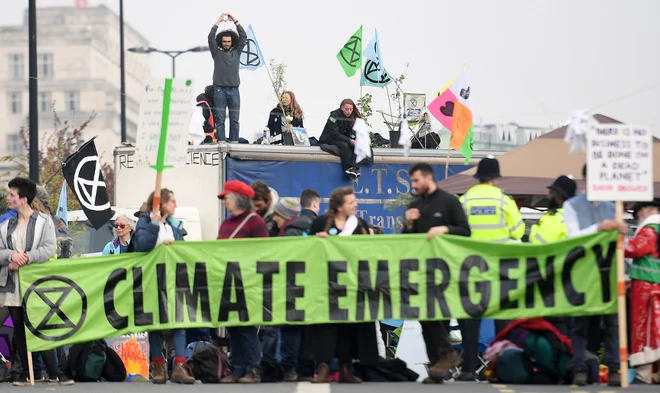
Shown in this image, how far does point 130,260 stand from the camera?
1420 centimetres

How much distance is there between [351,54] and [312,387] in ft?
44.4

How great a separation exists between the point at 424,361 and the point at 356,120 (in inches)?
189

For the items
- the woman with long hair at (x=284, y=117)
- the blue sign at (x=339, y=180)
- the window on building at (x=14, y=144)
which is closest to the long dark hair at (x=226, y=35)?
the woman with long hair at (x=284, y=117)

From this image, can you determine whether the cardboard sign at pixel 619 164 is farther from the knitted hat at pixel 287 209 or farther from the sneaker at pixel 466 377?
the knitted hat at pixel 287 209

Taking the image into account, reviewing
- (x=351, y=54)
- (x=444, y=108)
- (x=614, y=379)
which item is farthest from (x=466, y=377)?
(x=351, y=54)

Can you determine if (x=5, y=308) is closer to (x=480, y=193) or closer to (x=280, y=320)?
(x=280, y=320)

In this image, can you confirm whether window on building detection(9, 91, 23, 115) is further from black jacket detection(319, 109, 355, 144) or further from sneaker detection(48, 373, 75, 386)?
sneaker detection(48, 373, 75, 386)

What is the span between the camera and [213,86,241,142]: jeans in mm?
22406

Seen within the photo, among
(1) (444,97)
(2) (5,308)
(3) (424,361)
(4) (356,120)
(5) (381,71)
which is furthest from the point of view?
(5) (381,71)

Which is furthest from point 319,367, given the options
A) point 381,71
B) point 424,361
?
point 381,71

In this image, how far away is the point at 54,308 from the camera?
46.5 feet

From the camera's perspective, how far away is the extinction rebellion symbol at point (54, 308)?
1412cm

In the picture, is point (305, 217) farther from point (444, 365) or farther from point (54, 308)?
point (54, 308)

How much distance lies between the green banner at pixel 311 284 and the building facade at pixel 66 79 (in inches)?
5247
